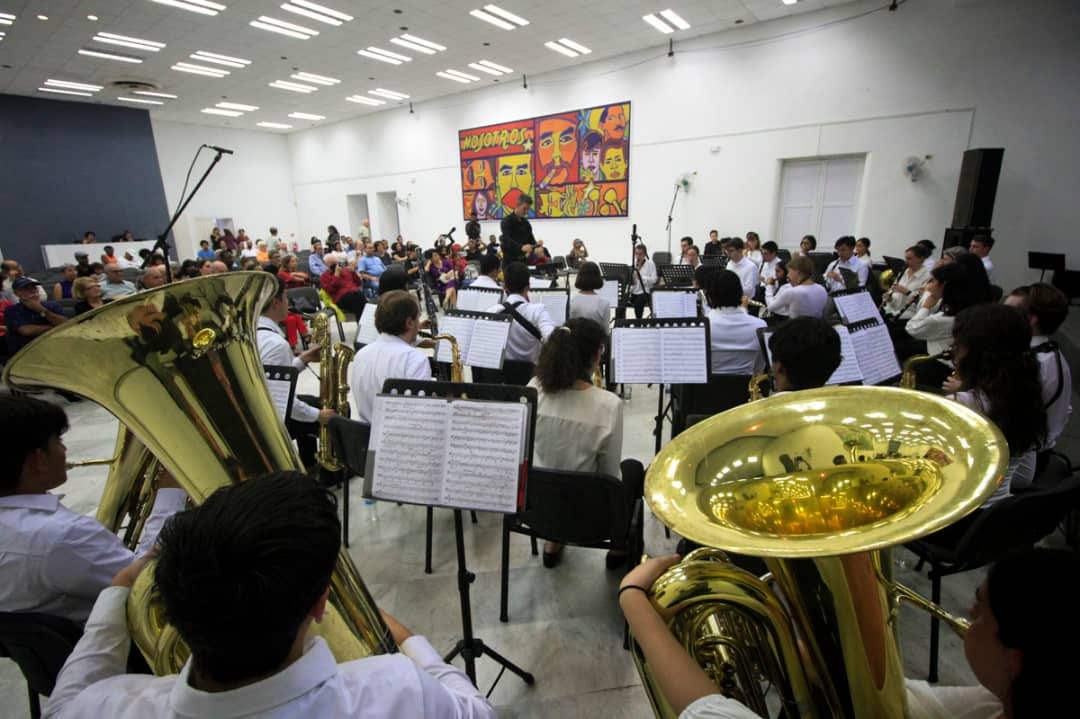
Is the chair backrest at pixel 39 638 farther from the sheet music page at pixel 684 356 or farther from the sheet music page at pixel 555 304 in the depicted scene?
the sheet music page at pixel 555 304

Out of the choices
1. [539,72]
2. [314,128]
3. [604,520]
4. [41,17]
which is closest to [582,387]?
[604,520]

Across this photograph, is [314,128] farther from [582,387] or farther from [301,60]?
[582,387]

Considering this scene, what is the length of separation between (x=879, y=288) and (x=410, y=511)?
6.97 meters

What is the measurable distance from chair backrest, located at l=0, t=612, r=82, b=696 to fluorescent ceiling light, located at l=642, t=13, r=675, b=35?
423 inches

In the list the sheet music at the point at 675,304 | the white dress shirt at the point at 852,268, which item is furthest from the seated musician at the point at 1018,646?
the white dress shirt at the point at 852,268

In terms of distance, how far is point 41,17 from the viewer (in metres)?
Answer: 7.85

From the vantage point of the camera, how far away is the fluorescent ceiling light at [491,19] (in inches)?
335

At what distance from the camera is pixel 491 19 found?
882 cm

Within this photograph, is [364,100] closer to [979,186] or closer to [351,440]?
[979,186]

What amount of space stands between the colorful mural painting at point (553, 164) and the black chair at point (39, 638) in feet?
38.8

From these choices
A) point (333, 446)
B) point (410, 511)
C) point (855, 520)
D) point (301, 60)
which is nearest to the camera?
point (855, 520)

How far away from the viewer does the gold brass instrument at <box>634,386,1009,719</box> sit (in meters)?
1.00

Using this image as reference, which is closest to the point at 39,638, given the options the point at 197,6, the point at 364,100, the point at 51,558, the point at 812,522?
the point at 51,558

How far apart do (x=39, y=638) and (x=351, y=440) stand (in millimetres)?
1267
